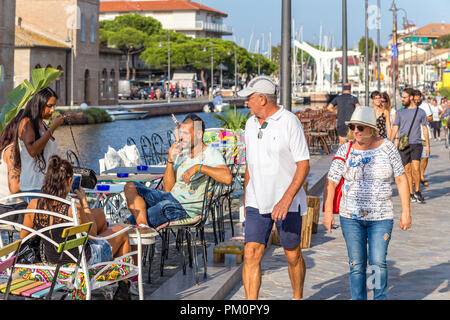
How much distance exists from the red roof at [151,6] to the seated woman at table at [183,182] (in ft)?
454

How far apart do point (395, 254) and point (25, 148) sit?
417 cm

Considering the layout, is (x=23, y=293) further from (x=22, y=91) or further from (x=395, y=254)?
(x=395, y=254)

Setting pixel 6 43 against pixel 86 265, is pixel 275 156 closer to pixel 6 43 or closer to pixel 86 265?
pixel 86 265

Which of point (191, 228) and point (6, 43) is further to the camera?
point (6, 43)

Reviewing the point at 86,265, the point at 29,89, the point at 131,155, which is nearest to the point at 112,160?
the point at 131,155

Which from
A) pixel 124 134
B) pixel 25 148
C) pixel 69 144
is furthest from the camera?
pixel 124 134

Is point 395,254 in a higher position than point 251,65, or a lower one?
lower

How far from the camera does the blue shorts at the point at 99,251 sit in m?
5.98

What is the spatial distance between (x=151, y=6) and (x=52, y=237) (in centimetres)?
14565

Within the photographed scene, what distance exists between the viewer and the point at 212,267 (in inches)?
312

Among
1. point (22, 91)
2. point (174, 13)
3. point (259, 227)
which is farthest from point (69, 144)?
point (174, 13)

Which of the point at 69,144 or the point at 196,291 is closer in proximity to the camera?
the point at 196,291

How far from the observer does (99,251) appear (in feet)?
19.8

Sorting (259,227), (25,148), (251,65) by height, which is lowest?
(259,227)
